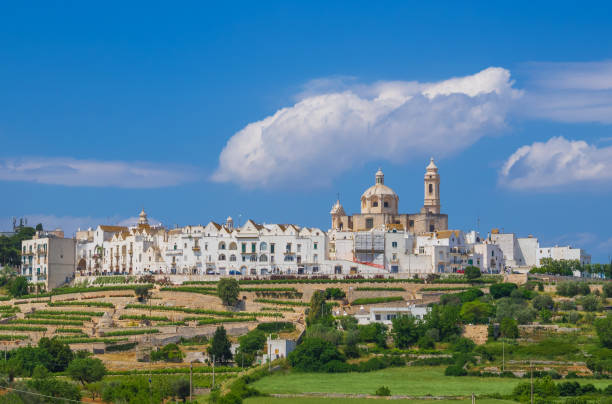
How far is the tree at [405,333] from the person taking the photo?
230ft

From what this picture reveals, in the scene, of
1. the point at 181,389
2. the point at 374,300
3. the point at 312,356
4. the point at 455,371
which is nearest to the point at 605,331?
the point at 455,371

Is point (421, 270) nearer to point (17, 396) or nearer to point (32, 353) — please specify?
point (32, 353)

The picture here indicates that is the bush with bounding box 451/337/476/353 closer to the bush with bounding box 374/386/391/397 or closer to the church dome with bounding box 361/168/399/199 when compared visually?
the bush with bounding box 374/386/391/397

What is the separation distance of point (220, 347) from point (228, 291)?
14.0m

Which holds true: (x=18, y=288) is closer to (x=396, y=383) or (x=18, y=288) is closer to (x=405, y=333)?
(x=405, y=333)

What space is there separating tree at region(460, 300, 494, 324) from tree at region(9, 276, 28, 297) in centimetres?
3759

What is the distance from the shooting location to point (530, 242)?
95.7 m

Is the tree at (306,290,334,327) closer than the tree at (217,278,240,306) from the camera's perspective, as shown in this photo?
Yes

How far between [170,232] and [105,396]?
43238 millimetres

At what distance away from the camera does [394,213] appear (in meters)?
98.6

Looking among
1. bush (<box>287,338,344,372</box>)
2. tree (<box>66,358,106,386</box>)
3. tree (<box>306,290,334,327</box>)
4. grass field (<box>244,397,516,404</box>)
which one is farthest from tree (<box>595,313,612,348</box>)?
tree (<box>66,358,106,386</box>)

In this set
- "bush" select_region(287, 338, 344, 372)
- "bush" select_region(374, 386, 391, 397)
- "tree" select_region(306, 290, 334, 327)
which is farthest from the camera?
"tree" select_region(306, 290, 334, 327)

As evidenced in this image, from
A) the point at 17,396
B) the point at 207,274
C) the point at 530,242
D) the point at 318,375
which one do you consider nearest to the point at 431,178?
the point at 530,242

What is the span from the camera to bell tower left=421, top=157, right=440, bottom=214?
98.6 meters
